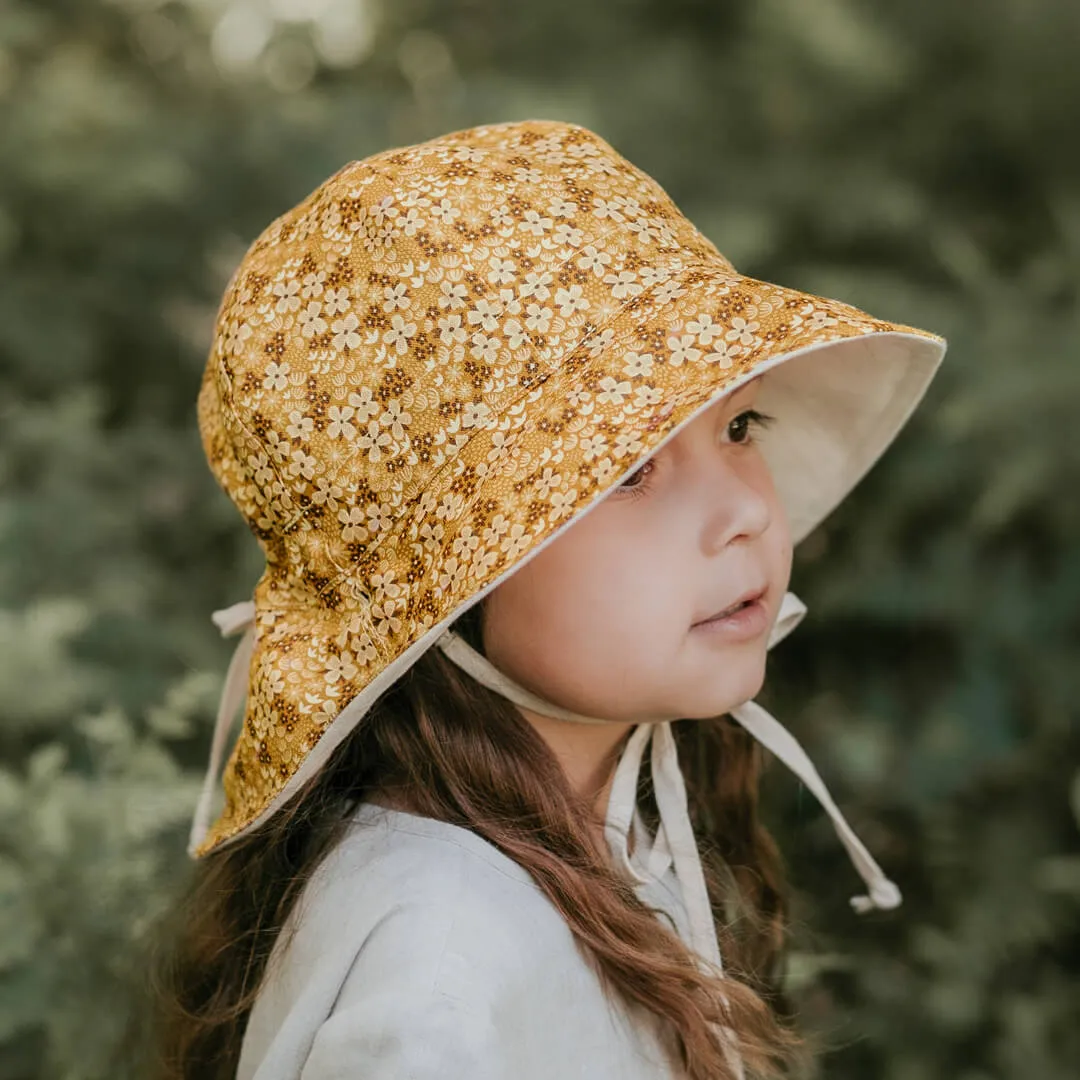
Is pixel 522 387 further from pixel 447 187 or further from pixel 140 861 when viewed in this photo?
pixel 140 861

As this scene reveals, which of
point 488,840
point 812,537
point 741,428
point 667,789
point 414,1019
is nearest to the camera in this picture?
point 414,1019

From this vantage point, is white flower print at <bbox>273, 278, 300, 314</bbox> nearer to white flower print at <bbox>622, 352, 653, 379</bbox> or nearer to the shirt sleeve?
white flower print at <bbox>622, 352, 653, 379</bbox>

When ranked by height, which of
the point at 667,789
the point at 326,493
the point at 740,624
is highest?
the point at 326,493

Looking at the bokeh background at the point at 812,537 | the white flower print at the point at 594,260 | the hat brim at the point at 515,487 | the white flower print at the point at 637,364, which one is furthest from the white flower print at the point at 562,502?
the bokeh background at the point at 812,537

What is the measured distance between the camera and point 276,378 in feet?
3.77

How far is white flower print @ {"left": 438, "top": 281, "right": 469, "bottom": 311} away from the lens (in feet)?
3.58

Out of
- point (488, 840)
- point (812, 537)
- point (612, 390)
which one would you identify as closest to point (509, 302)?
point (612, 390)

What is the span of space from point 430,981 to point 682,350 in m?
0.55

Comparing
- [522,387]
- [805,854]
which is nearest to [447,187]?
[522,387]

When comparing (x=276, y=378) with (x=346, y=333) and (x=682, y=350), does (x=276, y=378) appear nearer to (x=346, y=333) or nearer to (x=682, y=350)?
(x=346, y=333)

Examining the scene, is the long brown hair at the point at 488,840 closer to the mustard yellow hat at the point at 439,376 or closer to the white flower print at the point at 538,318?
the mustard yellow hat at the point at 439,376

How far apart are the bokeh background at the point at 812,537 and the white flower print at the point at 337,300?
2.63 feet

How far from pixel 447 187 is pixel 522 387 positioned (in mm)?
193

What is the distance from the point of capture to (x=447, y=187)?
3.69ft
